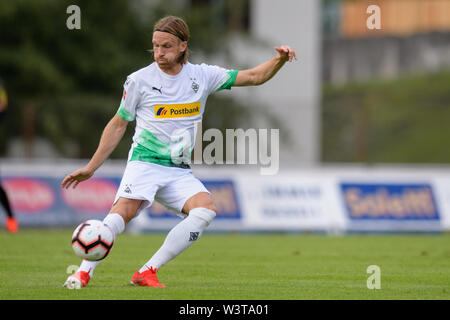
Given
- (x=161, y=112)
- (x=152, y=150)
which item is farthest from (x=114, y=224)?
(x=161, y=112)

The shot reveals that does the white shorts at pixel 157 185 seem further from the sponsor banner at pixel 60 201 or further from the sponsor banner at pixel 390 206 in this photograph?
the sponsor banner at pixel 390 206

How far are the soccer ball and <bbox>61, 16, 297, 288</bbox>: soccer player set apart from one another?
25cm

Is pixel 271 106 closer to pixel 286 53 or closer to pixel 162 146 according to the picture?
pixel 286 53

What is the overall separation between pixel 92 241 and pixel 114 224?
0.32 m

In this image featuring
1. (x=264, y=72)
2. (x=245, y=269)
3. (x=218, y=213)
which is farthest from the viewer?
(x=218, y=213)

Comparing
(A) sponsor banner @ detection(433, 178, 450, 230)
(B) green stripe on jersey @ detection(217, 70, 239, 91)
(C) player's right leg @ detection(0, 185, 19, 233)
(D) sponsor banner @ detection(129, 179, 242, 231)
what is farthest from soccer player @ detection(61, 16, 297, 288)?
(A) sponsor banner @ detection(433, 178, 450, 230)

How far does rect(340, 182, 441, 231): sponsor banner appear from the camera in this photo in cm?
1778

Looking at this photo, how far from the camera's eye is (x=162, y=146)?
755 cm

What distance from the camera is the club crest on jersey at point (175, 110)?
7535 millimetres

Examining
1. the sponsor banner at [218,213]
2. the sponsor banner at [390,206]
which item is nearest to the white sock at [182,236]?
the sponsor banner at [218,213]

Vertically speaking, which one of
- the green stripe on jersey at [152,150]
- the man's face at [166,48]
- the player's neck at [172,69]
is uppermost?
the man's face at [166,48]

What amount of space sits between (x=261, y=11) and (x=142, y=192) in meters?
24.0

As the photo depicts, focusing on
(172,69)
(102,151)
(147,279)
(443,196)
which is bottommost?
(147,279)
